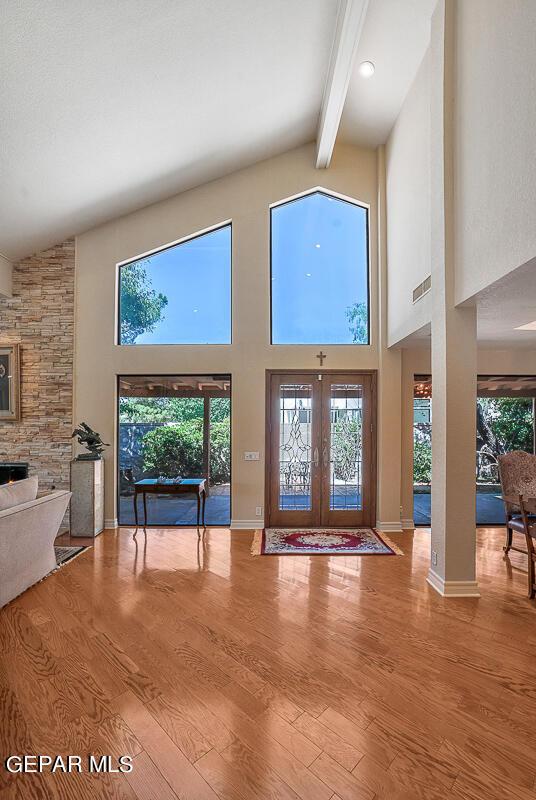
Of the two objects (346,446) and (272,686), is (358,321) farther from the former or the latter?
(272,686)

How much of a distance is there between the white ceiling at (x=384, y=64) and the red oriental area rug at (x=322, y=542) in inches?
221

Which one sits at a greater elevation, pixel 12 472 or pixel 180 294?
pixel 180 294

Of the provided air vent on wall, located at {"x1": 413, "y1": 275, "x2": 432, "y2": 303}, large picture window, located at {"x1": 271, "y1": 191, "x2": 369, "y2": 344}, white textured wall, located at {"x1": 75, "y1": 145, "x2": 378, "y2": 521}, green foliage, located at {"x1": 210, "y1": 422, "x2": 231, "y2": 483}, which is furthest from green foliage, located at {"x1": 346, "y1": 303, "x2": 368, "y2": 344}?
green foliage, located at {"x1": 210, "y1": 422, "x2": 231, "y2": 483}

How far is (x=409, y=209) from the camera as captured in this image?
4988 millimetres

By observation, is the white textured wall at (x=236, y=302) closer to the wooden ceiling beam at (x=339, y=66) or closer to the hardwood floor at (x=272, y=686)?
the wooden ceiling beam at (x=339, y=66)

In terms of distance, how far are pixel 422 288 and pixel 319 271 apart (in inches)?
80.1

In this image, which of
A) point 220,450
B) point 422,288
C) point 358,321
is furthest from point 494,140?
point 220,450

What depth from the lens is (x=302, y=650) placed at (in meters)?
2.80

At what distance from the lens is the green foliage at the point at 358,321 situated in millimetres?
6086

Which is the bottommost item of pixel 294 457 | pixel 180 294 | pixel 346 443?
pixel 294 457

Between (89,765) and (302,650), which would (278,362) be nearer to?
(302,650)

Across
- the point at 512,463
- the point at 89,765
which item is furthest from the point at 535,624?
the point at 89,765

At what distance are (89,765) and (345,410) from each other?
485 cm

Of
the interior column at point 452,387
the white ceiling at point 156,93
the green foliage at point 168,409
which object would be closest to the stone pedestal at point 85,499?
the green foliage at point 168,409
